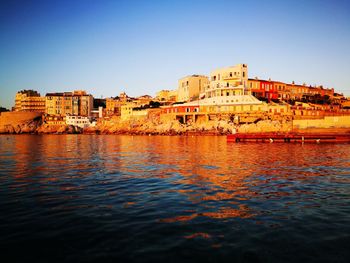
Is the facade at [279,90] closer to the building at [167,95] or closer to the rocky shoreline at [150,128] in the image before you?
the rocky shoreline at [150,128]

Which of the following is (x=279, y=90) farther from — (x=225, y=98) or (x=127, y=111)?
(x=127, y=111)

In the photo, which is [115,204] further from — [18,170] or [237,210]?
[18,170]

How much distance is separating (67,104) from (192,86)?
69202 mm

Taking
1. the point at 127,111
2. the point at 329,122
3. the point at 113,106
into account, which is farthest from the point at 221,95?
the point at 113,106

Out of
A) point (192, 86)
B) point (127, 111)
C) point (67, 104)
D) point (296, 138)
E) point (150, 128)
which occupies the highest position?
point (192, 86)

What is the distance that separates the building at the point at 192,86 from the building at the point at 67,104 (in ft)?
187

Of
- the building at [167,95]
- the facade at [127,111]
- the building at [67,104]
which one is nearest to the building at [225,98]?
the facade at [127,111]

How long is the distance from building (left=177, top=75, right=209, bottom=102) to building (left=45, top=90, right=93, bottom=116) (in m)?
57.1

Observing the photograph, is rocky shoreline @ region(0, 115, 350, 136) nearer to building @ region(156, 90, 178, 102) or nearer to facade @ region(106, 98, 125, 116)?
facade @ region(106, 98, 125, 116)

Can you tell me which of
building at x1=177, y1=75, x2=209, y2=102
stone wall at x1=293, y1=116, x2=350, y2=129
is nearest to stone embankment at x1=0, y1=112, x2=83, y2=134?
building at x1=177, y1=75, x2=209, y2=102

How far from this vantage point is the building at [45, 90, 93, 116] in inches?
5256

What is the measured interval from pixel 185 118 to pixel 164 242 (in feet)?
255

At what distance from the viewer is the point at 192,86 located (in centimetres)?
10250

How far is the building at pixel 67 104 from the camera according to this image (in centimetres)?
13350
